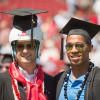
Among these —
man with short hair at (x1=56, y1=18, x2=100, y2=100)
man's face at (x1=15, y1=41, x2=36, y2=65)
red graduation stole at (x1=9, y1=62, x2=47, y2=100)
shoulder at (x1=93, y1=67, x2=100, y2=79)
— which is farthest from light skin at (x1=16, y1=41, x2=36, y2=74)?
shoulder at (x1=93, y1=67, x2=100, y2=79)

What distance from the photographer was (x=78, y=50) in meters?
3.76

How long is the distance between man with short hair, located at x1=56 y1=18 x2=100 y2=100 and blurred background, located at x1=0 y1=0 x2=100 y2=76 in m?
3.25

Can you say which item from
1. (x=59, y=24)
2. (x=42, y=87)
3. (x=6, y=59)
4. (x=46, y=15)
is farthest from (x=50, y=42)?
(x=42, y=87)

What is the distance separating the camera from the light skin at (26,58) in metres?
3.95

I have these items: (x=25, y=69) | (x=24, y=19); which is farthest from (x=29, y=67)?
(x=24, y=19)

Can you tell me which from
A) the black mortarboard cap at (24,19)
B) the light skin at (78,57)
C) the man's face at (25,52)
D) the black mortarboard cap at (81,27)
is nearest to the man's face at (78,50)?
the light skin at (78,57)

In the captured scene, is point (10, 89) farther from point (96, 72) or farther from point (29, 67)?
point (96, 72)

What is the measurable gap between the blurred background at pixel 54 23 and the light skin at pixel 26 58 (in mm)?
3334

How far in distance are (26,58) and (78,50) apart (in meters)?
0.75

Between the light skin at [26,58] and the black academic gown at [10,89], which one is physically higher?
the light skin at [26,58]

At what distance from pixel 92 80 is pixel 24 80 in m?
0.95

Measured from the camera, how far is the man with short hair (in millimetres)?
3605

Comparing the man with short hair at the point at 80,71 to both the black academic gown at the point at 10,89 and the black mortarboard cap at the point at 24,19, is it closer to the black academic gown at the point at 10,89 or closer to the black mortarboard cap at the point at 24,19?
the black academic gown at the point at 10,89

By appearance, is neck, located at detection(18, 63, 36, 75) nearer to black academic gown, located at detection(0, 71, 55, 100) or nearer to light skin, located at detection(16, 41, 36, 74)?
light skin, located at detection(16, 41, 36, 74)
